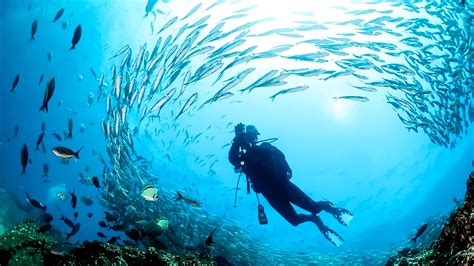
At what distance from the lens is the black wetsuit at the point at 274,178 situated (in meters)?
9.24

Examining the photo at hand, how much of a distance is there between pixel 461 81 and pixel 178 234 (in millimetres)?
13270

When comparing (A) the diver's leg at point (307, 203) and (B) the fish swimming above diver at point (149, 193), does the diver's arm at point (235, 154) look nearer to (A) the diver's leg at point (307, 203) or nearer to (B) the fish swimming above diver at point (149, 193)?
(A) the diver's leg at point (307, 203)

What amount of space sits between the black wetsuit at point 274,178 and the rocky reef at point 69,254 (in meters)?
4.54

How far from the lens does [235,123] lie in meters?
32.8

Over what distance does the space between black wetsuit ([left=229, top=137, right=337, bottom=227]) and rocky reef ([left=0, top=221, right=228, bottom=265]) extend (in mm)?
4536

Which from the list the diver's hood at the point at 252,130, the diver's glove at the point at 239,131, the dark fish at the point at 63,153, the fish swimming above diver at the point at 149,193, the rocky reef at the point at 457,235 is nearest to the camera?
the rocky reef at the point at 457,235

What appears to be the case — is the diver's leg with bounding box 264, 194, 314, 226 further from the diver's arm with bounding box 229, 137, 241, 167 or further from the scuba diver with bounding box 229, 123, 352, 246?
the diver's arm with bounding box 229, 137, 241, 167

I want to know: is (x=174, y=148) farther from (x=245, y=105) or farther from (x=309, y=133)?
(x=309, y=133)

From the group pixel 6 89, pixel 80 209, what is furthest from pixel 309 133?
pixel 80 209

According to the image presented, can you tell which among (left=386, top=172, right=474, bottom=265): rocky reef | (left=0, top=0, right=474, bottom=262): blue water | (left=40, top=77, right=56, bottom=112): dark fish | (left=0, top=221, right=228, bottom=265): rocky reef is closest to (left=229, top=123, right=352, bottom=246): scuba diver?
(left=0, top=221, right=228, bottom=265): rocky reef

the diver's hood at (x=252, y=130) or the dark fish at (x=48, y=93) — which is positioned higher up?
the diver's hood at (x=252, y=130)

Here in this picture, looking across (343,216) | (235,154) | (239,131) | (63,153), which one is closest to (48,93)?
(63,153)

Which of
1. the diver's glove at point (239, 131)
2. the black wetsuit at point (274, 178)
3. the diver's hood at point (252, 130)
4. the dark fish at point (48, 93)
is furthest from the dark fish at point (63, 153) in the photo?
the diver's hood at point (252, 130)

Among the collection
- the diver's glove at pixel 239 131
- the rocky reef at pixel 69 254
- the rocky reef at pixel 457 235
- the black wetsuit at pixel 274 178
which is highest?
the diver's glove at pixel 239 131
